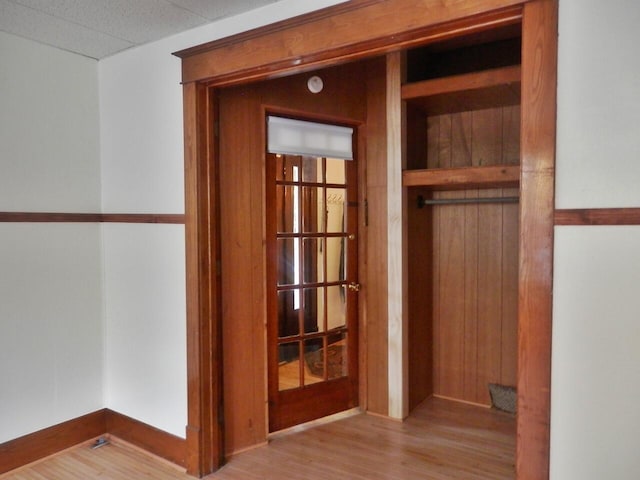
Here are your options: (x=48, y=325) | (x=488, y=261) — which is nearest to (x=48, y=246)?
(x=48, y=325)

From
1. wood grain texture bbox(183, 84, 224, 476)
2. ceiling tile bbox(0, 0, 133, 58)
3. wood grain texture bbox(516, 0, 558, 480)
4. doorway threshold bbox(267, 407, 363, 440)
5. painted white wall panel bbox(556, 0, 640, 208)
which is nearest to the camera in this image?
painted white wall panel bbox(556, 0, 640, 208)

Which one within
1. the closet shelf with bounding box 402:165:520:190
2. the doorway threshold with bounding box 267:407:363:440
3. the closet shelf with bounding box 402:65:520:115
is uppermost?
the closet shelf with bounding box 402:65:520:115

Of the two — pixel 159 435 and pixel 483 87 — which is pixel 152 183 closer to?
pixel 159 435

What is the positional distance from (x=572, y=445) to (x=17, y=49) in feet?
11.0

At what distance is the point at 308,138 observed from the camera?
10.5ft

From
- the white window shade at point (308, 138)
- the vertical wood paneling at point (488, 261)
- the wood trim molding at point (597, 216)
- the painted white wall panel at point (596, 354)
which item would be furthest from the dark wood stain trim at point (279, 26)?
the vertical wood paneling at point (488, 261)

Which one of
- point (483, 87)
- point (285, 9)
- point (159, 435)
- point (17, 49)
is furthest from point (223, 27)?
point (159, 435)

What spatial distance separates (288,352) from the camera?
322 cm

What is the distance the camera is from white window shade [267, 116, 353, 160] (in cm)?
305

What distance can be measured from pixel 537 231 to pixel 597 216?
182mm

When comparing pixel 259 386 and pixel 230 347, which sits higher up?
pixel 230 347

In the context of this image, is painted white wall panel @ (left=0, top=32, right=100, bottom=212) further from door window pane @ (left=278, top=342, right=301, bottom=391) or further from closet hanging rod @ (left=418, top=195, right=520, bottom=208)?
closet hanging rod @ (left=418, top=195, right=520, bottom=208)

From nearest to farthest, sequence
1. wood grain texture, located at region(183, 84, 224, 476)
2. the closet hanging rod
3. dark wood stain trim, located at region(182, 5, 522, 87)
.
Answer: dark wood stain trim, located at region(182, 5, 522, 87) → wood grain texture, located at region(183, 84, 224, 476) → the closet hanging rod

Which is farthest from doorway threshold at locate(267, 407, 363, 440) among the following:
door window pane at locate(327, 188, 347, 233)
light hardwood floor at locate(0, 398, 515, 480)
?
door window pane at locate(327, 188, 347, 233)
